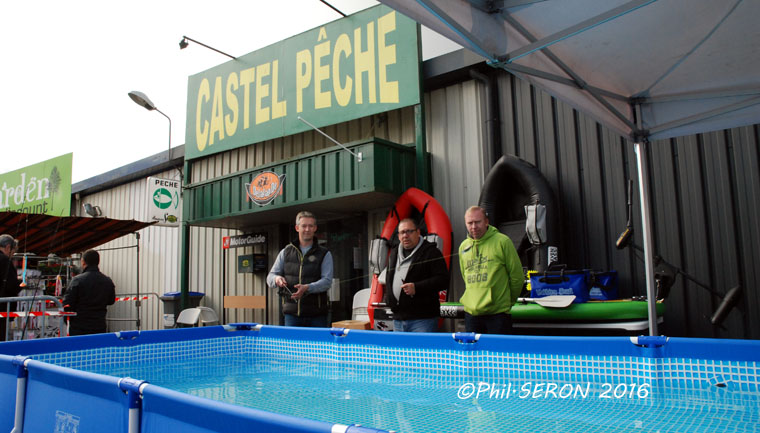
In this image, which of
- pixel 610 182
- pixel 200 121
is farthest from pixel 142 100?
pixel 610 182

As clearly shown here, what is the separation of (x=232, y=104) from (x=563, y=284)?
6.66 m

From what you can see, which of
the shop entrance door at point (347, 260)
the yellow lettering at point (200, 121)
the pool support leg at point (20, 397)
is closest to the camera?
the pool support leg at point (20, 397)

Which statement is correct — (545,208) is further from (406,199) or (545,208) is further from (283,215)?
(283,215)

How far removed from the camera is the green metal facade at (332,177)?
6.29m

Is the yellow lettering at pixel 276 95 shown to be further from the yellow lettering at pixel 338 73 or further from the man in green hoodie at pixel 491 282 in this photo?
the man in green hoodie at pixel 491 282

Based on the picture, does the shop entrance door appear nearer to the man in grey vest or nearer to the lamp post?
the man in grey vest

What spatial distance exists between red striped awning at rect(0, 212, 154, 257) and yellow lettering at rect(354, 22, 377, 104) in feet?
14.3

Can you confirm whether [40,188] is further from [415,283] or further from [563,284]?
[563,284]

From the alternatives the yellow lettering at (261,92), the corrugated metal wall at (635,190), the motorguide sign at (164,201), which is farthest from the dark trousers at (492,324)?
the motorguide sign at (164,201)

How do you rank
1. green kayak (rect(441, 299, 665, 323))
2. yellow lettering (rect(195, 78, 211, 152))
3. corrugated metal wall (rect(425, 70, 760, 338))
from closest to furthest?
green kayak (rect(441, 299, 665, 323)) → corrugated metal wall (rect(425, 70, 760, 338)) → yellow lettering (rect(195, 78, 211, 152))

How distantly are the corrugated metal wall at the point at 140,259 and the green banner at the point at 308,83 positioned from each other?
2.18 meters

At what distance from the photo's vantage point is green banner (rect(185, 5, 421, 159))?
6770 millimetres

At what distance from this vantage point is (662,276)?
14.7 ft

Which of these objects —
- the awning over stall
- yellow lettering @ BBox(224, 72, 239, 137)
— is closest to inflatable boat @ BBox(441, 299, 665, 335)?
the awning over stall
